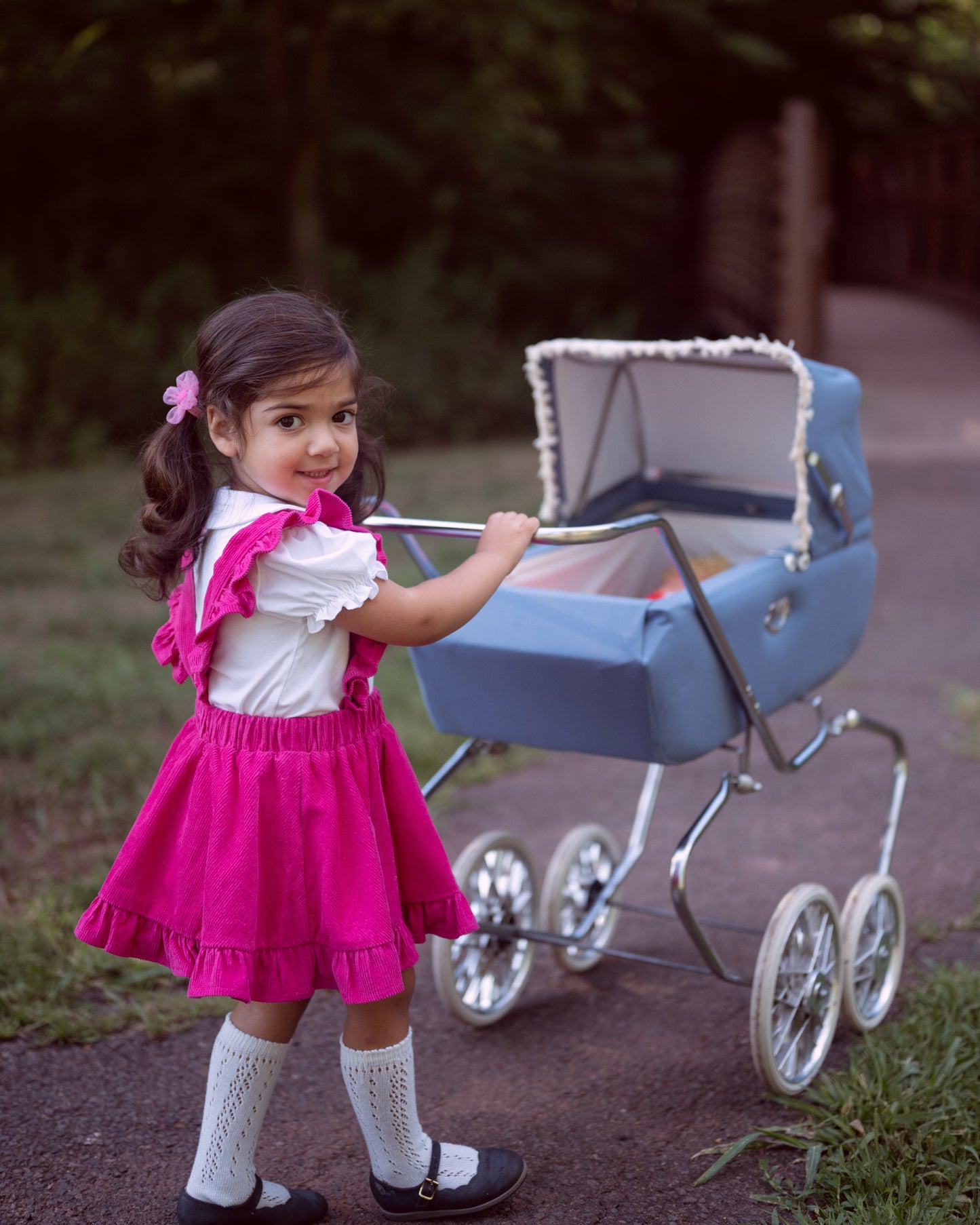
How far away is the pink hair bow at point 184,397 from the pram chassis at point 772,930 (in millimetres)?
412

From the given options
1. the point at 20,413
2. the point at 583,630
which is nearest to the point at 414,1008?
the point at 583,630

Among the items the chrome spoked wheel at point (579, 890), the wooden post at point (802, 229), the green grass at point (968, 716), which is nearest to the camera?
the chrome spoked wheel at point (579, 890)

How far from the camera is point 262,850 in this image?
199 cm

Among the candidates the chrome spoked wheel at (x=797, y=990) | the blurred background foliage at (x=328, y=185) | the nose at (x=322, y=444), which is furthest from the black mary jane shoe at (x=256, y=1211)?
the blurred background foliage at (x=328, y=185)

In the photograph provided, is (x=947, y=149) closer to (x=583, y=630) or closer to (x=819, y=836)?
(x=819, y=836)

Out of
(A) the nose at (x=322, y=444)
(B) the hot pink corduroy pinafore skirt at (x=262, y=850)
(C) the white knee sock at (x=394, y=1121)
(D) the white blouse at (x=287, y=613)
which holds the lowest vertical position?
(C) the white knee sock at (x=394, y=1121)

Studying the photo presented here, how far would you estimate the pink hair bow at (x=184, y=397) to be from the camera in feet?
6.64

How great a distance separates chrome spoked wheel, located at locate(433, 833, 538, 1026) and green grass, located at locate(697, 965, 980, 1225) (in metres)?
0.67

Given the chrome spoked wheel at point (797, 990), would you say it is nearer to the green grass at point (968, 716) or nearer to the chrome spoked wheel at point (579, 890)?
the chrome spoked wheel at point (579, 890)

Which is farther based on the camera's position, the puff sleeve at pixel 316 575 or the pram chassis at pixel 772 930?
the pram chassis at pixel 772 930

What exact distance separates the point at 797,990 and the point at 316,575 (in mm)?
1357

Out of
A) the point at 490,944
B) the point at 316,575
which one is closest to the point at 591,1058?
the point at 490,944

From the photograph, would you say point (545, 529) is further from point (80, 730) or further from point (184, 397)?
point (80, 730)

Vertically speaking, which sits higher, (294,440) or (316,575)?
(294,440)
